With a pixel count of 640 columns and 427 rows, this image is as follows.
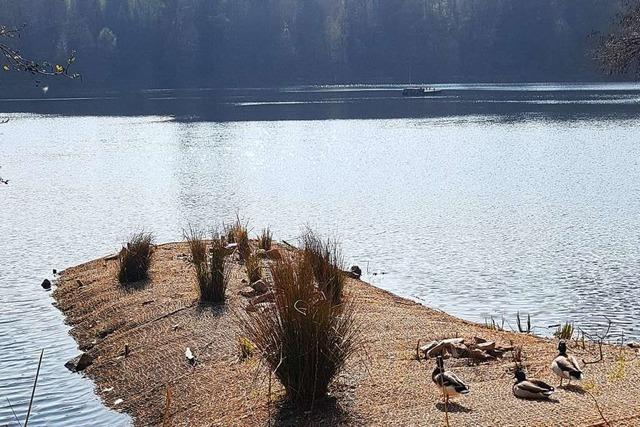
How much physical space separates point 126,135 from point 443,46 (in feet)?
300

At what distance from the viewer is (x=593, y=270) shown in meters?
18.6

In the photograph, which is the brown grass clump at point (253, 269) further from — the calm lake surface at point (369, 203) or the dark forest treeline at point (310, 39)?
the dark forest treeline at point (310, 39)

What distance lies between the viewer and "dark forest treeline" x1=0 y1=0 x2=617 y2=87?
134 meters

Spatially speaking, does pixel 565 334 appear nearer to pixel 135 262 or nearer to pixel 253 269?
pixel 253 269

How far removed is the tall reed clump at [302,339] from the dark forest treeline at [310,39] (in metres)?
129

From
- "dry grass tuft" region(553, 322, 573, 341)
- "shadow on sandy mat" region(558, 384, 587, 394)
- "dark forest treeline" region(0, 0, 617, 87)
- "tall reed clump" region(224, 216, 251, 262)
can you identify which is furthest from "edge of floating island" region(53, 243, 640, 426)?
"dark forest treeline" region(0, 0, 617, 87)

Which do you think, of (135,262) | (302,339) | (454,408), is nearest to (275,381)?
(302,339)

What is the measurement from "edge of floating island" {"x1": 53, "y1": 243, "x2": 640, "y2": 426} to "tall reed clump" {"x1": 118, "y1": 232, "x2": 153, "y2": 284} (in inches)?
11.1

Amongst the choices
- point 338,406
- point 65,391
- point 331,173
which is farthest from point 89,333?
point 331,173

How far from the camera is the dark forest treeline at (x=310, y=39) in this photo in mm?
134250

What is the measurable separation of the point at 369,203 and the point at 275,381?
20693mm

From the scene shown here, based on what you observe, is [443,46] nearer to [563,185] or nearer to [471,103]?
[471,103]

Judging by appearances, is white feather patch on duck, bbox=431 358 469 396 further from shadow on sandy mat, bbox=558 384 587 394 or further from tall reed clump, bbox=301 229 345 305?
tall reed clump, bbox=301 229 345 305

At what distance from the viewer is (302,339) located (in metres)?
8.23
